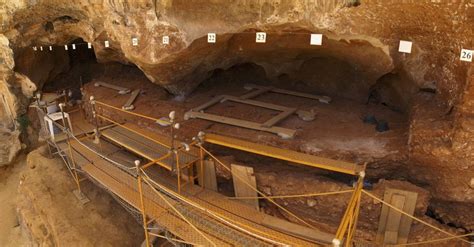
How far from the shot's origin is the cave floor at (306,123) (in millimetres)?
5730

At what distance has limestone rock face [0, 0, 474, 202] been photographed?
4797 millimetres

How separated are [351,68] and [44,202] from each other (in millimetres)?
7491

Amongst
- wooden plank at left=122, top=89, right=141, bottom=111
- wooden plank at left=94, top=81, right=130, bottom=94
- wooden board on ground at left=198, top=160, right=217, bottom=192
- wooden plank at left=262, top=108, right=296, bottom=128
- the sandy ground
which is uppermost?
wooden plank at left=262, top=108, right=296, bottom=128

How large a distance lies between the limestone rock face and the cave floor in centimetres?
41

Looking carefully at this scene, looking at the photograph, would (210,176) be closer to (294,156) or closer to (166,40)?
(294,156)

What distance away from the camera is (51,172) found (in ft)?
26.4

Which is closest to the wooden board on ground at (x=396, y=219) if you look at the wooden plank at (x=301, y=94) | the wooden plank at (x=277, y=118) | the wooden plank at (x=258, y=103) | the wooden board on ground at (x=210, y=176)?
the wooden plank at (x=277, y=118)

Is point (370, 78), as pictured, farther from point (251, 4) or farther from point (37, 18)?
point (37, 18)

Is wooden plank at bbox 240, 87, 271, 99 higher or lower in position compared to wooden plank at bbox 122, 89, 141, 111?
higher

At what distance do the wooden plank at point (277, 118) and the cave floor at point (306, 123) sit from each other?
9 centimetres

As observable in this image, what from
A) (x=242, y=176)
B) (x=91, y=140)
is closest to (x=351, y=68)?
(x=242, y=176)

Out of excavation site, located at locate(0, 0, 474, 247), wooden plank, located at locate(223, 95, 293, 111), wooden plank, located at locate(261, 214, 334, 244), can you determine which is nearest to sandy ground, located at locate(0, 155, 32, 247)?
excavation site, located at locate(0, 0, 474, 247)

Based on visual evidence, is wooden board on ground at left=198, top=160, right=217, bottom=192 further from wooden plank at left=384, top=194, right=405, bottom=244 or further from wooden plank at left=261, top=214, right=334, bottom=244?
wooden plank at left=384, top=194, right=405, bottom=244

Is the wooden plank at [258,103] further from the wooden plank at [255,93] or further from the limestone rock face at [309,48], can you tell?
the limestone rock face at [309,48]
